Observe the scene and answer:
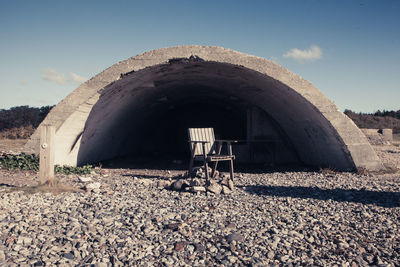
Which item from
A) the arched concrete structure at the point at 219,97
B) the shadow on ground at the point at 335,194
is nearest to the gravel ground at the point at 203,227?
the shadow on ground at the point at 335,194

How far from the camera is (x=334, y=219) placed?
4.13 meters

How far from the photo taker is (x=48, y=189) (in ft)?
17.7

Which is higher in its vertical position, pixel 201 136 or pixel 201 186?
pixel 201 136

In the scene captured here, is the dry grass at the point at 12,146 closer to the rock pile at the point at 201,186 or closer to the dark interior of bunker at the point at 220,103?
the dark interior of bunker at the point at 220,103

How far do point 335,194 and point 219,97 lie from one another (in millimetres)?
7050

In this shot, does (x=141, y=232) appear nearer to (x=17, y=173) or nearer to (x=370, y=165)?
(x=17, y=173)

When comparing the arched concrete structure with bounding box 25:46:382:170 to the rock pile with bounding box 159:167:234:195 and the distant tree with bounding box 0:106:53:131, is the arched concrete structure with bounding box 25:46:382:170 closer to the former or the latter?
the rock pile with bounding box 159:167:234:195

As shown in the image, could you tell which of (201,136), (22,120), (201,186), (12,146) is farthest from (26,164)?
(22,120)

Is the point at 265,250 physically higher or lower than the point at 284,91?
lower

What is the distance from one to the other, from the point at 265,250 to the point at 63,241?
6.83 ft

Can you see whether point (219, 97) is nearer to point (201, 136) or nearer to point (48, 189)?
point (201, 136)

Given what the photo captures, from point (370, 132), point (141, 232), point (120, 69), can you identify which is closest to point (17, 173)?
point (120, 69)

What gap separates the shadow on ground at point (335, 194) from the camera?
5004 mm

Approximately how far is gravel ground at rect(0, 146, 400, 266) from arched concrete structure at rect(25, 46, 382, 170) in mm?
1791
